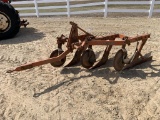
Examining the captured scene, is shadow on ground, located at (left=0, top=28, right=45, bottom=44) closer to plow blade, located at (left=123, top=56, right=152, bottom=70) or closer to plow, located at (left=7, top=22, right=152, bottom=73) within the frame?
plow, located at (left=7, top=22, right=152, bottom=73)

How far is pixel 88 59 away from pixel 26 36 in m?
3.46

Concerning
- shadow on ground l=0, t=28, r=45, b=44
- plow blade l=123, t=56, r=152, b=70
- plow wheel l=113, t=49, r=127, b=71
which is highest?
plow wheel l=113, t=49, r=127, b=71

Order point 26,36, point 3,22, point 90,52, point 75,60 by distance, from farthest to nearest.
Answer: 1. point 26,36
2. point 3,22
3. point 75,60
4. point 90,52

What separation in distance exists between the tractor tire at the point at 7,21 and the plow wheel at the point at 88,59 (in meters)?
3.32

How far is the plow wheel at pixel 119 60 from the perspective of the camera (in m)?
4.89

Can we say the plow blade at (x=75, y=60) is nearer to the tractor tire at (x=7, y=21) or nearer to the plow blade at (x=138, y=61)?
the plow blade at (x=138, y=61)

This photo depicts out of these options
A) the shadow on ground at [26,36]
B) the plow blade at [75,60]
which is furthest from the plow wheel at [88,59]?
the shadow on ground at [26,36]

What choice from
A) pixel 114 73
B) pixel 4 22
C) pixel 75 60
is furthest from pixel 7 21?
pixel 114 73

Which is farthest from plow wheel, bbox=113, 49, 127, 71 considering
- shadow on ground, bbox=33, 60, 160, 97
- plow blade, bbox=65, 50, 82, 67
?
plow blade, bbox=65, 50, 82, 67

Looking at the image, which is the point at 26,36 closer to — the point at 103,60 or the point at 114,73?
the point at 103,60

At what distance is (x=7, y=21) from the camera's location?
7301 mm

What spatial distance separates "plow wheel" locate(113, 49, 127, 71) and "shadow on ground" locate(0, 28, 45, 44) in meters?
3.25

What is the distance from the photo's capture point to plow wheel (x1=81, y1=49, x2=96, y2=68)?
15.9 feet

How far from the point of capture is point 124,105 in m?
3.95
